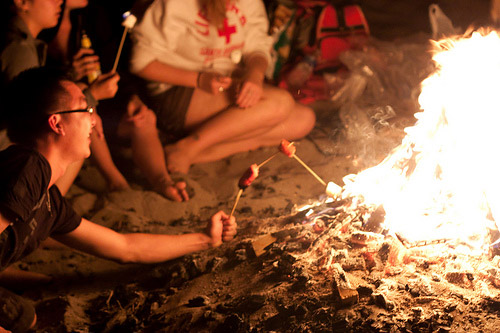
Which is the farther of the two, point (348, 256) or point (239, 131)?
point (239, 131)

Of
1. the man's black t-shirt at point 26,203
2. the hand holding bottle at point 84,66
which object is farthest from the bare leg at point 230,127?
the man's black t-shirt at point 26,203

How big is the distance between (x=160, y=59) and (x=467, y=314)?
3224mm

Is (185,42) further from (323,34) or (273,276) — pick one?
(273,276)

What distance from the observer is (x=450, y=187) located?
10.3 ft

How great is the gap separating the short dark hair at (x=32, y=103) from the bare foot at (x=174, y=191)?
1670 mm

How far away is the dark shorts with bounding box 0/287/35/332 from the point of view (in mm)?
2662

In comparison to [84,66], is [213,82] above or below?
below

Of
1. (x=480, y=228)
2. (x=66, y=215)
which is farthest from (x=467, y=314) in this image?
(x=66, y=215)

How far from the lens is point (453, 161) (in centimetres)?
304

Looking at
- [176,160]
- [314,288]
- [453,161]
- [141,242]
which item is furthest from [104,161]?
[453,161]

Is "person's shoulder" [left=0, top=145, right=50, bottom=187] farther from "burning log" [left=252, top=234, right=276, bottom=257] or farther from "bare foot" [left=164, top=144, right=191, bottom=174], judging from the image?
"bare foot" [left=164, top=144, right=191, bottom=174]

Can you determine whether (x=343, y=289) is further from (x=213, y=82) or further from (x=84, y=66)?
(x=84, y=66)

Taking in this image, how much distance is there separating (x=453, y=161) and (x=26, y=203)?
244 centimetres

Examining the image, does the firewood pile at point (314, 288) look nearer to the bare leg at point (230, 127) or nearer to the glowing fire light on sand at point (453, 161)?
the glowing fire light on sand at point (453, 161)
